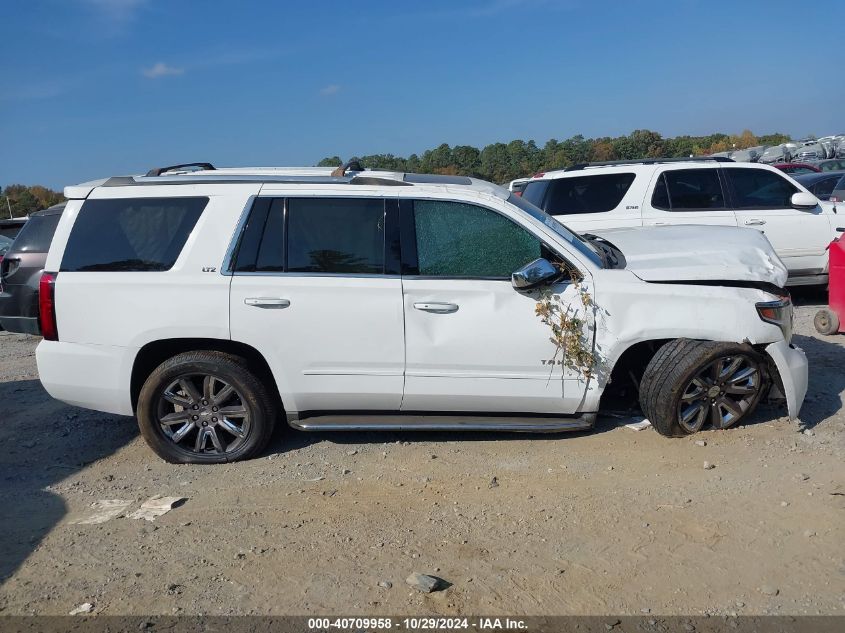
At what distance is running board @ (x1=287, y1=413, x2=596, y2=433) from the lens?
4.93 metres

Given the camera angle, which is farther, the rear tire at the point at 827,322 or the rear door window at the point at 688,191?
the rear door window at the point at 688,191

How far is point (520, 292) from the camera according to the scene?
4840 mm

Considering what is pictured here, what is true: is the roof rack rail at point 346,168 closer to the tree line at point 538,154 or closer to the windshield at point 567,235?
the windshield at point 567,235

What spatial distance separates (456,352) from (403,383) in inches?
15.8

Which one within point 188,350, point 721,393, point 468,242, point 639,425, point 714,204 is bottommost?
point 639,425

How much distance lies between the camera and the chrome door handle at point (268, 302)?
4832 mm

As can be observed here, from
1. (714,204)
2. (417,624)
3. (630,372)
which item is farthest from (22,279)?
(714,204)

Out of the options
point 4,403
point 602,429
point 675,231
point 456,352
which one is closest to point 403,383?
point 456,352

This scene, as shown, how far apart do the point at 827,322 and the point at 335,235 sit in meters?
5.16

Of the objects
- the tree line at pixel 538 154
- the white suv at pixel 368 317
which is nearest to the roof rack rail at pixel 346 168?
the white suv at pixel 368 317

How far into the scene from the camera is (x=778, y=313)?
4.93 meters

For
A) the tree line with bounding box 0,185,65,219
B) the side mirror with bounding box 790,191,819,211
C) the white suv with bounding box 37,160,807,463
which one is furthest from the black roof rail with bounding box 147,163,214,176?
the tree line with bounding box 0,185,65,219

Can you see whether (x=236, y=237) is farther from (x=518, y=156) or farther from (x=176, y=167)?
(x=518, y=156)

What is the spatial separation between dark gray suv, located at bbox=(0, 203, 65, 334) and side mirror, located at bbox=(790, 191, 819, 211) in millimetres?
8297
